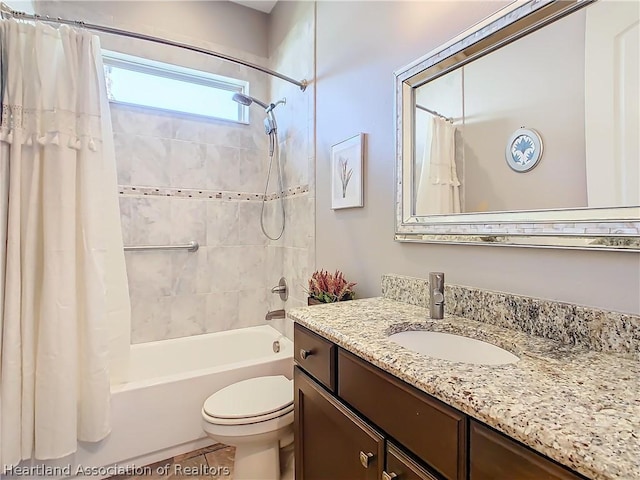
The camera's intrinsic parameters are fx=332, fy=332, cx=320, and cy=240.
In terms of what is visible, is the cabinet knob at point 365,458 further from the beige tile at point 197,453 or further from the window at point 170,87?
the window at point 170,87

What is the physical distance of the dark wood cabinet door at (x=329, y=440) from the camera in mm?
835

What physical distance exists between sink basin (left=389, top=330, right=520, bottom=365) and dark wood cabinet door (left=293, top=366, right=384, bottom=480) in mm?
267

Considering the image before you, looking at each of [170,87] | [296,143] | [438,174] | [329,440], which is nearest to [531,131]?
[438,174]

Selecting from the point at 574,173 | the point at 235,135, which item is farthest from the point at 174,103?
the point at 574,173

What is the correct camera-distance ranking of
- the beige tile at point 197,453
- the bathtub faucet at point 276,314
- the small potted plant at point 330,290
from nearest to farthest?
the small potted plant at point 330,290, the beige tile at point 197,453, the bathtub faucet at point 276,314

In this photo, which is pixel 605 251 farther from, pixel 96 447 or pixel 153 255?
pixel 153 255

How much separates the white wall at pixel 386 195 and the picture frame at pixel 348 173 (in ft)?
0.13

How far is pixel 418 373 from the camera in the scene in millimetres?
689

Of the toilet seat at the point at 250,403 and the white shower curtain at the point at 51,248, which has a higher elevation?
the white shower curtain at the point at 51,248

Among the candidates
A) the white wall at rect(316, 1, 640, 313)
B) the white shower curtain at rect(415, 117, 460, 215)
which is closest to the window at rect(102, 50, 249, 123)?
the white wall at rect(316, 1, 640, 313)

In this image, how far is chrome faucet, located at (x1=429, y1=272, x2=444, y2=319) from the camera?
3.60ft

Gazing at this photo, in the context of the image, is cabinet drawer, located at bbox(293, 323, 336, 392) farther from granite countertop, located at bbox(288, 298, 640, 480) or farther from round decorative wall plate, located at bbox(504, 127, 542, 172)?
round decorative wall plate, located at bbox(504, 127, 542, 172)

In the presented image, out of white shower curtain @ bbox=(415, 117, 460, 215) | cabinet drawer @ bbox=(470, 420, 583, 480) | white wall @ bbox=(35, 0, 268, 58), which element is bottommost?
cabinet drawer @ bbox=(470, 420, 583, 480)

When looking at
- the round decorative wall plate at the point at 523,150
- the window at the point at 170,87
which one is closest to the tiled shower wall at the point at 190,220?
the window at the point at 170,87
